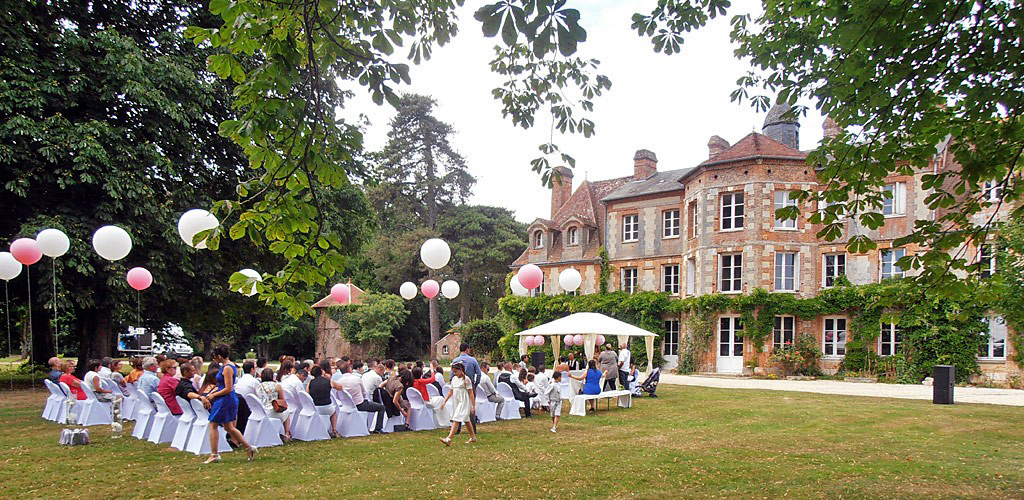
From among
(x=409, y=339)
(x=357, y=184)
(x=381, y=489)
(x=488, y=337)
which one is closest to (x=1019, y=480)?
(x=381, y=489)

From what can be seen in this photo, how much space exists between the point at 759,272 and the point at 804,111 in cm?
2146

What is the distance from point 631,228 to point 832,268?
940cm

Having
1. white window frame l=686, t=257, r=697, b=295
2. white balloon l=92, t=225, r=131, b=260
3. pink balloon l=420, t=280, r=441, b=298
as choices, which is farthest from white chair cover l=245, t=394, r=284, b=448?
white window frame l=686, t=257, r=697, b=295

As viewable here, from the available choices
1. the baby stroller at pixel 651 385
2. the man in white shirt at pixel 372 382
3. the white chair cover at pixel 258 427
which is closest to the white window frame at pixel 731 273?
the baby stroller at pixel 651 385

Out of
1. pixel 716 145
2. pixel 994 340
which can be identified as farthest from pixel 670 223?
pixel 994 340

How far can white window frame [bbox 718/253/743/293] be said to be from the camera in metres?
28.5

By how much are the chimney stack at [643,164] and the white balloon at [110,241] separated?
28.3m

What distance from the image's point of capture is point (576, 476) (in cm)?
802

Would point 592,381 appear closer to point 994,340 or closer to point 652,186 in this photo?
point 994,340

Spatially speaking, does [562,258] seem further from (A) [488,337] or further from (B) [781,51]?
(B) [781,51]

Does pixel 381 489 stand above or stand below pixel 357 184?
below

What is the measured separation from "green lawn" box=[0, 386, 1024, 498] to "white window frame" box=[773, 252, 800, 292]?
14.8 m

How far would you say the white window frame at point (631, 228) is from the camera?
33719 millimetres

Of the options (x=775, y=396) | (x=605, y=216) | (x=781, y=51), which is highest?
(x=605, y=216)
